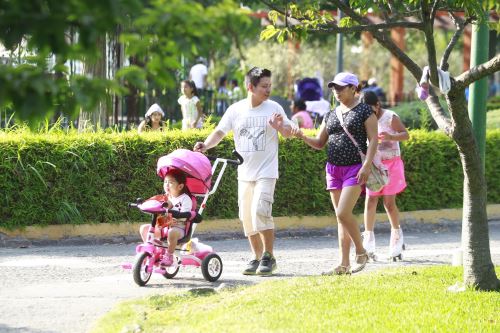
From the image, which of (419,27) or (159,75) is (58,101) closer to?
(159,75)

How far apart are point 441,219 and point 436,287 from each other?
579 centimetres

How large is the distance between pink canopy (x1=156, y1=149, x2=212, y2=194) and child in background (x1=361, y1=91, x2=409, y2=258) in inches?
79.0

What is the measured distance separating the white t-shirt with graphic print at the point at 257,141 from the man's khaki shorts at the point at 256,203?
0.08m

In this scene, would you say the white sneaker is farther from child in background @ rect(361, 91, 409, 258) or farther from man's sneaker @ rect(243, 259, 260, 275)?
man's sneaker @ rect(243, 259, 260, 275)

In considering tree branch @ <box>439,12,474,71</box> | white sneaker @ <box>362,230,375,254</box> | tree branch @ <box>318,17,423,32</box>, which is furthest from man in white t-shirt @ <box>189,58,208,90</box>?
tree branch @ <box>318,17,423,32</box>

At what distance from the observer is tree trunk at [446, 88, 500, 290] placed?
7766 mm

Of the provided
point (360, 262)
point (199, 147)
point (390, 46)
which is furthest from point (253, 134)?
point (390, 46)

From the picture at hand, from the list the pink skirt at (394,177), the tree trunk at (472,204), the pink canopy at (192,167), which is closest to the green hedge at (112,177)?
the pink skirt at (394,177)

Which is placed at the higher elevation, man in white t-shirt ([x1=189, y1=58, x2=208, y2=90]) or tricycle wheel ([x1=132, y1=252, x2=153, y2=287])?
man in white t-shirt ([x1=189, y1=58, x2=208, y2=90])

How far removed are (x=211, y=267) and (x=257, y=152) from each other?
1125 millimetres

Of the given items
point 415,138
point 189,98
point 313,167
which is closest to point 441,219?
point 415,138

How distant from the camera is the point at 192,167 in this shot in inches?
353

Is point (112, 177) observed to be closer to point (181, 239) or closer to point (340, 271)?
point (181, 239)

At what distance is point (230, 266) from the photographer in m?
10.2
